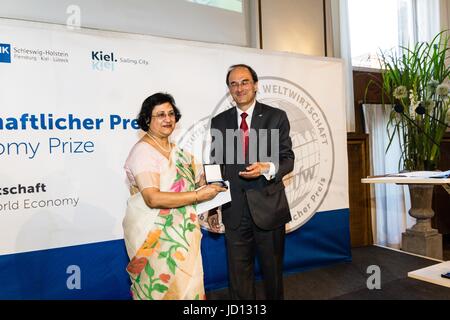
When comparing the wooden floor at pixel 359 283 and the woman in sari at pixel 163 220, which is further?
the wooden floor at pixel 359 283

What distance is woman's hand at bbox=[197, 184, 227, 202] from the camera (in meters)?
2.06

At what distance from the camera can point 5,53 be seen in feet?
7.04

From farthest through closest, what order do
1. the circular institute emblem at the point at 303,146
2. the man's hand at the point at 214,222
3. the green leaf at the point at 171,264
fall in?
the circular institute emblem at the point at 303,146 → the man's hand at the point at 214,222 → the green leaf at the point at 171,264

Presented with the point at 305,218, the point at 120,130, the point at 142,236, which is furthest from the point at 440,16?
the point at 142,236

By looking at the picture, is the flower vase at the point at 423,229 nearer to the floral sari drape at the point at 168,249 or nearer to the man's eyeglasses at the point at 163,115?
the floral sari drape at the point at 168,249

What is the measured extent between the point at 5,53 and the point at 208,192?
1.40 metres

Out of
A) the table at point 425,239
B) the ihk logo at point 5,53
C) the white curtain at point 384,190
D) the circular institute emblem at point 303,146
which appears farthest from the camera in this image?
the white curtain at point 384,190

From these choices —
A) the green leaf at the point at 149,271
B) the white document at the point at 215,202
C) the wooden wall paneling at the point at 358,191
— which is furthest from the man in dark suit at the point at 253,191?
the wooden wall paneling at the point at 358,191

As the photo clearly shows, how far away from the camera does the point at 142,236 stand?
6.76ft

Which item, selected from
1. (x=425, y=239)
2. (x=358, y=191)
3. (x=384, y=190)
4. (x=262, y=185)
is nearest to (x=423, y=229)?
(x=425, y=239)

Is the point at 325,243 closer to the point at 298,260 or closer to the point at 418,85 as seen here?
the point at 298,260

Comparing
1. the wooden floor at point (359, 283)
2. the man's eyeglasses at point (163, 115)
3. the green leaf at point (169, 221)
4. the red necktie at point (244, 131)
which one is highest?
the man's eyeglasses at point (163, 115)

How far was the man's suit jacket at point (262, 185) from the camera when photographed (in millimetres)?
2156
